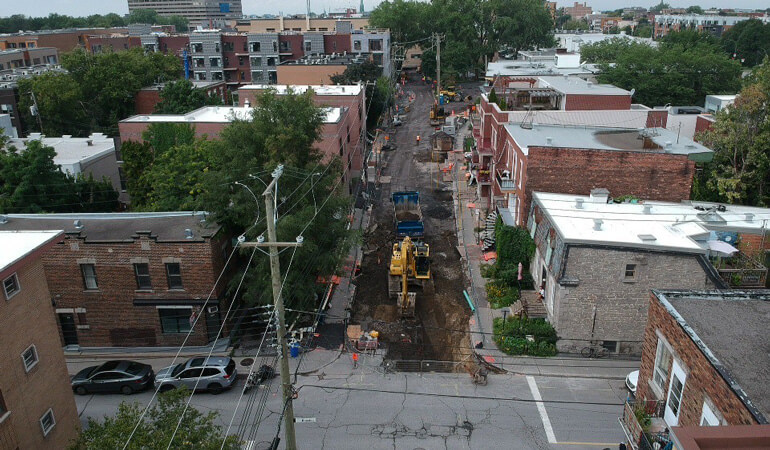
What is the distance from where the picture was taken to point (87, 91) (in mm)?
65125

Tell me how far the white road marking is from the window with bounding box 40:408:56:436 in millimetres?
17177

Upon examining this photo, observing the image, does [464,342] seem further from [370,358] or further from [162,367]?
[162,367]

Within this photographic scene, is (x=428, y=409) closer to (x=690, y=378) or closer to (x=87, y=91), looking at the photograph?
(x=690, y=378)

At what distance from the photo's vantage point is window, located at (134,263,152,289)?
2567 centimetres

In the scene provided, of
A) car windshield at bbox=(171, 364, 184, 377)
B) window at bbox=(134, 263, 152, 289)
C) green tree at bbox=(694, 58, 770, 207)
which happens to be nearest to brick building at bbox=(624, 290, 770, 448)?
car windshield at bbox=(171, 364, 184, 377)

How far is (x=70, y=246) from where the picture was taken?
25.3 meters

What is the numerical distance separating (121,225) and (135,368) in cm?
758

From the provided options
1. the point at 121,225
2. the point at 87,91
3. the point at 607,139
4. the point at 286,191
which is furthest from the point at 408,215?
the point at 87,91

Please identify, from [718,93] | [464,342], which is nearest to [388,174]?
[464,342]

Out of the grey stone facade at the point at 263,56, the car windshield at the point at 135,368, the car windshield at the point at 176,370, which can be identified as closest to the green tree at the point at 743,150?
the car windshield at the point at 176,370

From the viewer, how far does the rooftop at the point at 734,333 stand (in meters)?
12.2

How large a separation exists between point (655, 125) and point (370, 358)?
29.2m

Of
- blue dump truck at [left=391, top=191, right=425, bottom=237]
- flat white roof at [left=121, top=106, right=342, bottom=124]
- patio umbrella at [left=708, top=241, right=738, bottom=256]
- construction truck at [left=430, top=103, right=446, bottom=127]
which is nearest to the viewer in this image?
patio umbrella at [left=708, top=241, right=738, bottom=256]

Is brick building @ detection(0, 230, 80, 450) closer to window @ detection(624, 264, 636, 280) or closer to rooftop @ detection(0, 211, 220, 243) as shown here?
rooftop @ detection(0, 211, 220, 243)
